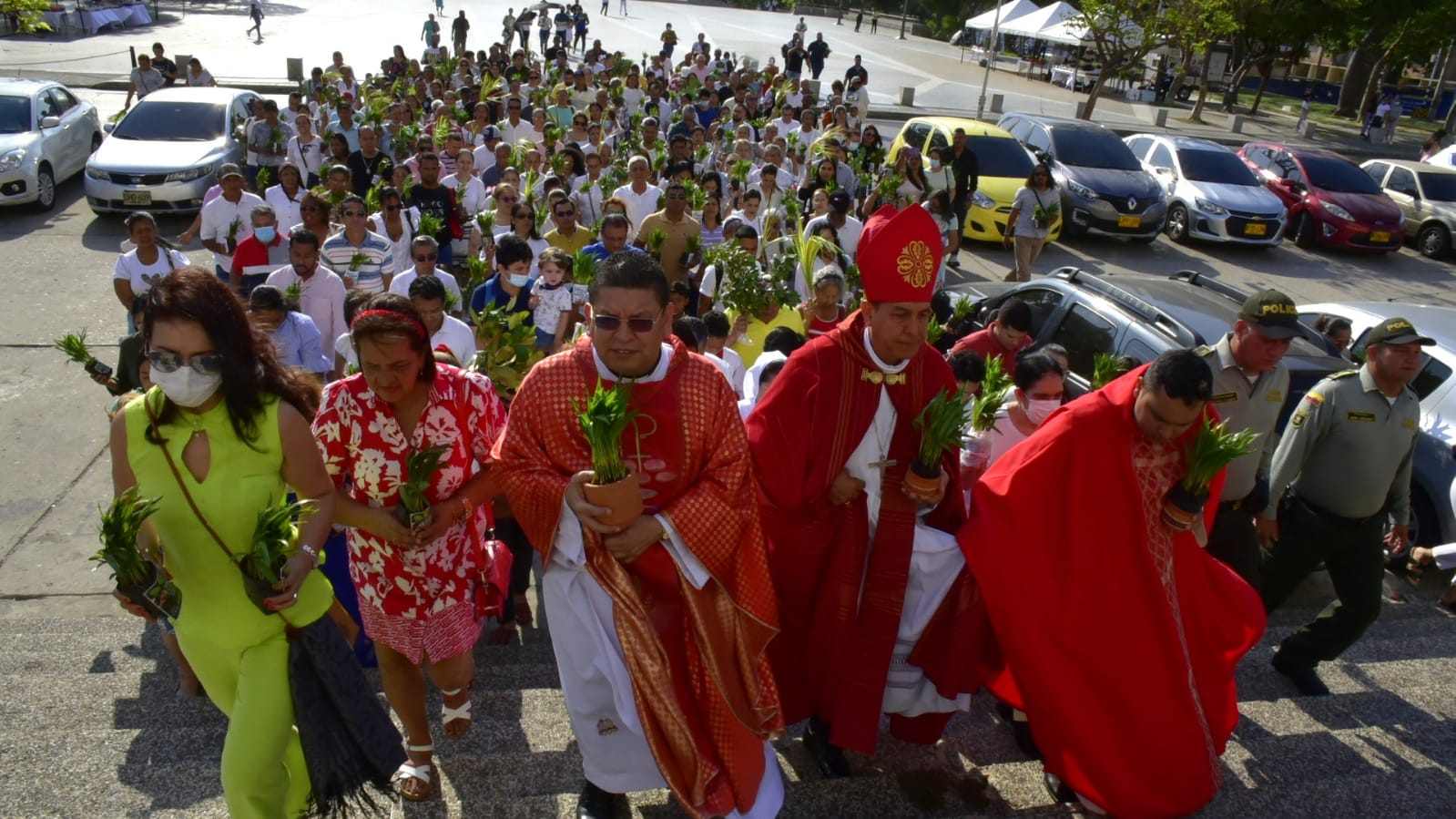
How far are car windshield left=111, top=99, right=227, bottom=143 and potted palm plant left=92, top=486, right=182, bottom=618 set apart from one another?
45.6 feet

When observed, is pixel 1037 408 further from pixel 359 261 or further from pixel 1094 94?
pixel 1094 94

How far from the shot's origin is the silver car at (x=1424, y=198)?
18016 mm

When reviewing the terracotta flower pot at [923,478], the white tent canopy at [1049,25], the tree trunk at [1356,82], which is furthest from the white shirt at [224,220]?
the tree trunk at [1356,82]

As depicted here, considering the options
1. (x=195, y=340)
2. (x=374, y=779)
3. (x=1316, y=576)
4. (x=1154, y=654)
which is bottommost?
(x=1316, y=576)

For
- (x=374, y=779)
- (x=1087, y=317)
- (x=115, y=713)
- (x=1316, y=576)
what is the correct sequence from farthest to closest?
(x=1087, y=317) → (x=1316, y=576) → (x=115, y=713) → (x=374, y=779)

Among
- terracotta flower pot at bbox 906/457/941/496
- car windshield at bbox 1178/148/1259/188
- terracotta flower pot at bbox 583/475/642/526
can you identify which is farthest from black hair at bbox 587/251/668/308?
car windshield at bbox 1178/148/1259/188

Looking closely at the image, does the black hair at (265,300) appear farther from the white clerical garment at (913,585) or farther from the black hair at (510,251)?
the white clerical garment at (913,585)

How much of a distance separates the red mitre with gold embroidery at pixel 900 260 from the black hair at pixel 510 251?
374cm

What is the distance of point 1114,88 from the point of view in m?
40.5

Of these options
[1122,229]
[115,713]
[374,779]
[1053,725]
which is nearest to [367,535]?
[374,779]

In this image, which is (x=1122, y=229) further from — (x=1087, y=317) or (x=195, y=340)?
(x=195, y=340)

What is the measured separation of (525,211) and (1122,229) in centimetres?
1065

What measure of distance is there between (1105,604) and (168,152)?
1468 cm

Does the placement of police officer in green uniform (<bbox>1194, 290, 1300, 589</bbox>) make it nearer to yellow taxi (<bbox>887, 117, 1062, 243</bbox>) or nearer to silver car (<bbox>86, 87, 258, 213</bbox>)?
yellow taxi (<bbox>887, 117, 1062, 243</bbox>)
